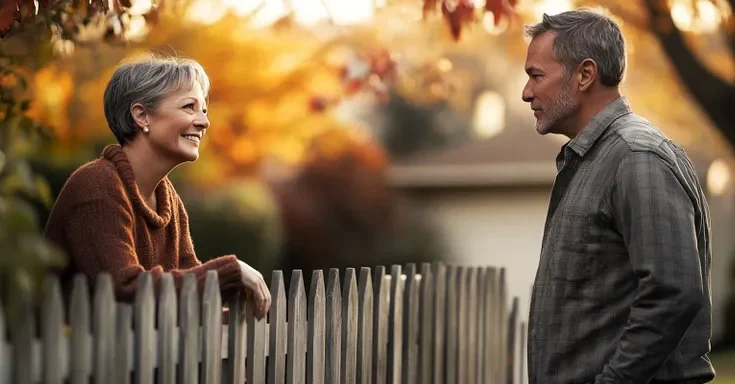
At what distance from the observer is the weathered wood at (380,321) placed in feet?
15.5

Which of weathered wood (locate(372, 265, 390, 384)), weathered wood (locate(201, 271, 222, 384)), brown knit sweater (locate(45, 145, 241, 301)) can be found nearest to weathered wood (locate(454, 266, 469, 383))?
weathered wood (locate(372, 265, 390, 384))

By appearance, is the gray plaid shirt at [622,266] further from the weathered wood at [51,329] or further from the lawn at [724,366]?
the lawn at [724,366]

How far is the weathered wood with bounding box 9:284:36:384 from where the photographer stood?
109 inches

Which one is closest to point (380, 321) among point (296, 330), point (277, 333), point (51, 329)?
point (296, 330)

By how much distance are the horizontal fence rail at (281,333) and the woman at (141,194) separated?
0.37 ft

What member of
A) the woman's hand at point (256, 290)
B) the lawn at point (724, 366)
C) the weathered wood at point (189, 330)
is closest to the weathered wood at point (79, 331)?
the weathered wood at point (189, 330)

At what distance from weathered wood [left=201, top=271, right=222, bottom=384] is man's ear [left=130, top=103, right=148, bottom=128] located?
28.1 inches

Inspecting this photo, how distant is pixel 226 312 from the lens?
12.4ft

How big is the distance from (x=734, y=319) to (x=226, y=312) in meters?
18.4

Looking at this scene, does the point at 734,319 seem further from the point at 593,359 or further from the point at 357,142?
the point at 593,359

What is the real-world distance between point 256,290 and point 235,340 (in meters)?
0.18

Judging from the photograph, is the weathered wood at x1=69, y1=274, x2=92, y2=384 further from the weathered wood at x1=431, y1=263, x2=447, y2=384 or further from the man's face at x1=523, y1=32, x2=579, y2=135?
the weathered wood at x1=431, y1=263, x2=447, y2=384

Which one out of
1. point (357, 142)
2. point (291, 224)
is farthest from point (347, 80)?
point (357, 142)

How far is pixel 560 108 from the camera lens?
378 cm
